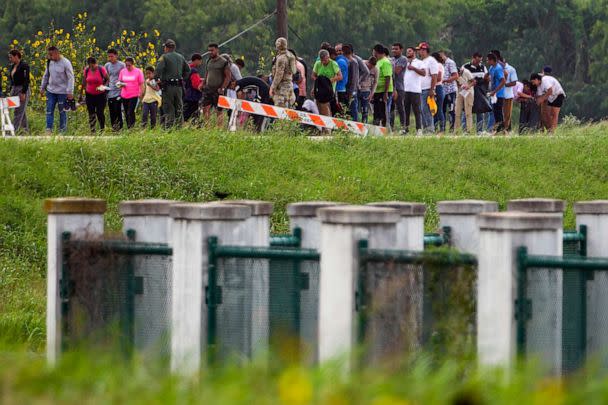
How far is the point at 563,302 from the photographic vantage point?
30.7ft

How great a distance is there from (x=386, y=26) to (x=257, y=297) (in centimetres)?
6240

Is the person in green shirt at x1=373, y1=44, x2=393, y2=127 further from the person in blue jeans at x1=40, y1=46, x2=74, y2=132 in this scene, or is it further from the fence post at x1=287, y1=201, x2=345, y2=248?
the fence post at x1=287, y1=201, x2=345, y2=248

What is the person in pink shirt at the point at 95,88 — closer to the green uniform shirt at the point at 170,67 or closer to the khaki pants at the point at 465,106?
the green uniform shirt at the point at 170,67

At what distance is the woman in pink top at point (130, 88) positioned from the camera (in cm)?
2616

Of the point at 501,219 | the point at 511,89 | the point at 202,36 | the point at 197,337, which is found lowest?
the point at 197,337

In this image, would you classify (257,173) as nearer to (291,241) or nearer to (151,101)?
(151,101)

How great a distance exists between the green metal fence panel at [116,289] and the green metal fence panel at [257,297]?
54cm

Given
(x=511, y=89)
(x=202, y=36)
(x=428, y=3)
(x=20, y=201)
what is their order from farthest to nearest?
(x=428, y=3) < (x=202, y=36) < (x=511, y=89) < (x=20, y=201)

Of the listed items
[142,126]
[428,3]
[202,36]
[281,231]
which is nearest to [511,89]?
[142,126]

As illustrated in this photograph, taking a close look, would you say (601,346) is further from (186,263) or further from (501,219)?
(186,263)

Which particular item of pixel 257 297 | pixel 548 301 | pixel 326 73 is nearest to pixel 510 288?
pixel 548 301

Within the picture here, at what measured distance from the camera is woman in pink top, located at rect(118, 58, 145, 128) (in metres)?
26.2

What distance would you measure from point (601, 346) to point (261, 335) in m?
2.40

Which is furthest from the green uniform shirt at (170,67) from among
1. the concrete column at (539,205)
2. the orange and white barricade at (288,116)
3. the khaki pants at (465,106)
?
the concrete column at (539,205)
